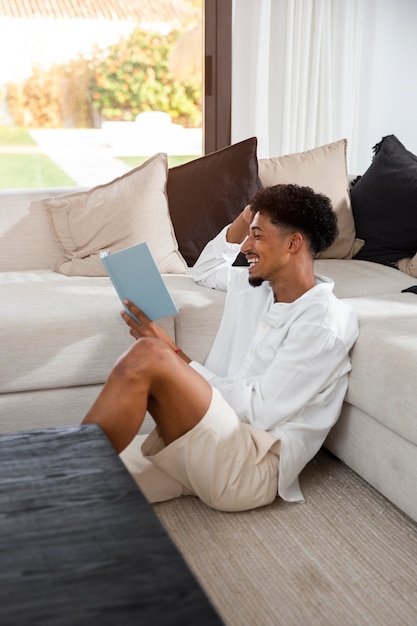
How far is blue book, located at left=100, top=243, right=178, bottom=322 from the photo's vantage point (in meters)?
2.12

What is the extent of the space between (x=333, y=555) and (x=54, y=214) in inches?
70.3

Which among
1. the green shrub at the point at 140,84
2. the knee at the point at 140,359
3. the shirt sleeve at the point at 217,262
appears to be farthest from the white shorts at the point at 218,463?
the green shrub at the point at 140,84

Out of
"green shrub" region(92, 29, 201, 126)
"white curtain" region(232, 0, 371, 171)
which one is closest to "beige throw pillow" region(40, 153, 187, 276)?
"green shrub" region(92, 29, 201, 126)

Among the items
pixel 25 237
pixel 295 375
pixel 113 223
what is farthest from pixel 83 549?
pixel 25 237

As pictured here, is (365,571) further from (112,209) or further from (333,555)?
(112,209)

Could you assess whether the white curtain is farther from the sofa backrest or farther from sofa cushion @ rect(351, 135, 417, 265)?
the sofa backrest

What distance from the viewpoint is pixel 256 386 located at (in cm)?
218

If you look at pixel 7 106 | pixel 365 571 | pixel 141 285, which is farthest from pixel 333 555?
pixel 7 106

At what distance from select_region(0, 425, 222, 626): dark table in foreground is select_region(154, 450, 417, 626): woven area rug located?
582mm

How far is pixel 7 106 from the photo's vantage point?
4047 mm

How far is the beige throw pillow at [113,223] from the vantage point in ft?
10.1

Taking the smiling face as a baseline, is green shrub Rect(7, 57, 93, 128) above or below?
above

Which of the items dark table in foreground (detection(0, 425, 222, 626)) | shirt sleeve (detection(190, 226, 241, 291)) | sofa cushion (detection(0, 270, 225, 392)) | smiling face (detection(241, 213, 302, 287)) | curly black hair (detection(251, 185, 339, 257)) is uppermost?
curly black hair (detection(251, 185, 339, 257))

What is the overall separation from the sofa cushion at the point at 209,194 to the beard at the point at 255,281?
897mm
